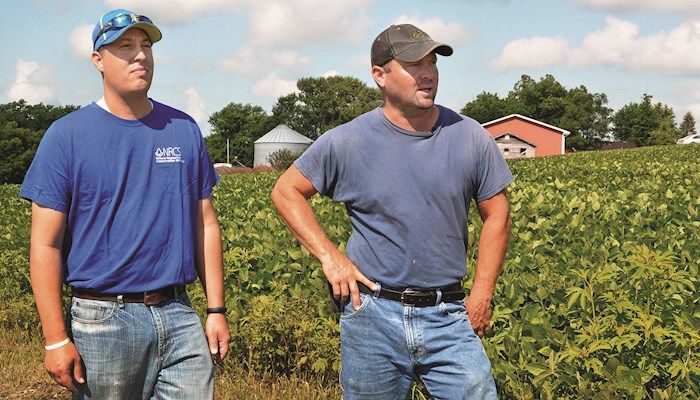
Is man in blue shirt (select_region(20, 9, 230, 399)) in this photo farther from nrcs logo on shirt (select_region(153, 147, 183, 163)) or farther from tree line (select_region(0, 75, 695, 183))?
tree line (select_region(0, 75, 695, 183))

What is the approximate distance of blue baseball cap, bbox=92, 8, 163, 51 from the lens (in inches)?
127

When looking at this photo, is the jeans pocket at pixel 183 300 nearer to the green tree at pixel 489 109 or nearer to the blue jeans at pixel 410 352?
the blue jeans at pixel 410 352

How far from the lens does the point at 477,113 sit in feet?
407

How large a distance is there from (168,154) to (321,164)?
0.65 metres

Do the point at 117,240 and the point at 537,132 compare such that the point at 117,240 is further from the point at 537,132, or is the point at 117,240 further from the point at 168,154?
the point at 537,132

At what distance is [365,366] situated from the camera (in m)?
3.44

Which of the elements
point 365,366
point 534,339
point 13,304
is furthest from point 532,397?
point 13,304

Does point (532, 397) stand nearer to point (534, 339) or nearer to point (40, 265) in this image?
point (534, 339)

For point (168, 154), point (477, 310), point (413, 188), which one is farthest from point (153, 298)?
point (477, 310)

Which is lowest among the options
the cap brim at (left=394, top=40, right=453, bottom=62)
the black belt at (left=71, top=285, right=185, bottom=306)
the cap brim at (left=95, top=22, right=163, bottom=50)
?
the black belt at (left=71, top=285, right=185, bottom=306)

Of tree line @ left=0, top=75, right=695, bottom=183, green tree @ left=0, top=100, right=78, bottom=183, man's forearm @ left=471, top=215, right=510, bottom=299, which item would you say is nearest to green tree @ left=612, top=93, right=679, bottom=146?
tree line @ left=0, top=75, right=695, bottom=183

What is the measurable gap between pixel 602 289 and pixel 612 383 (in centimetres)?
59

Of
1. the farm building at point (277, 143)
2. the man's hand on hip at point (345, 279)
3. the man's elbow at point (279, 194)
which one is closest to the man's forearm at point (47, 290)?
the man's elbow at point (279, 194)

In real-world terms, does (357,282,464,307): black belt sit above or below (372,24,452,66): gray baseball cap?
below
